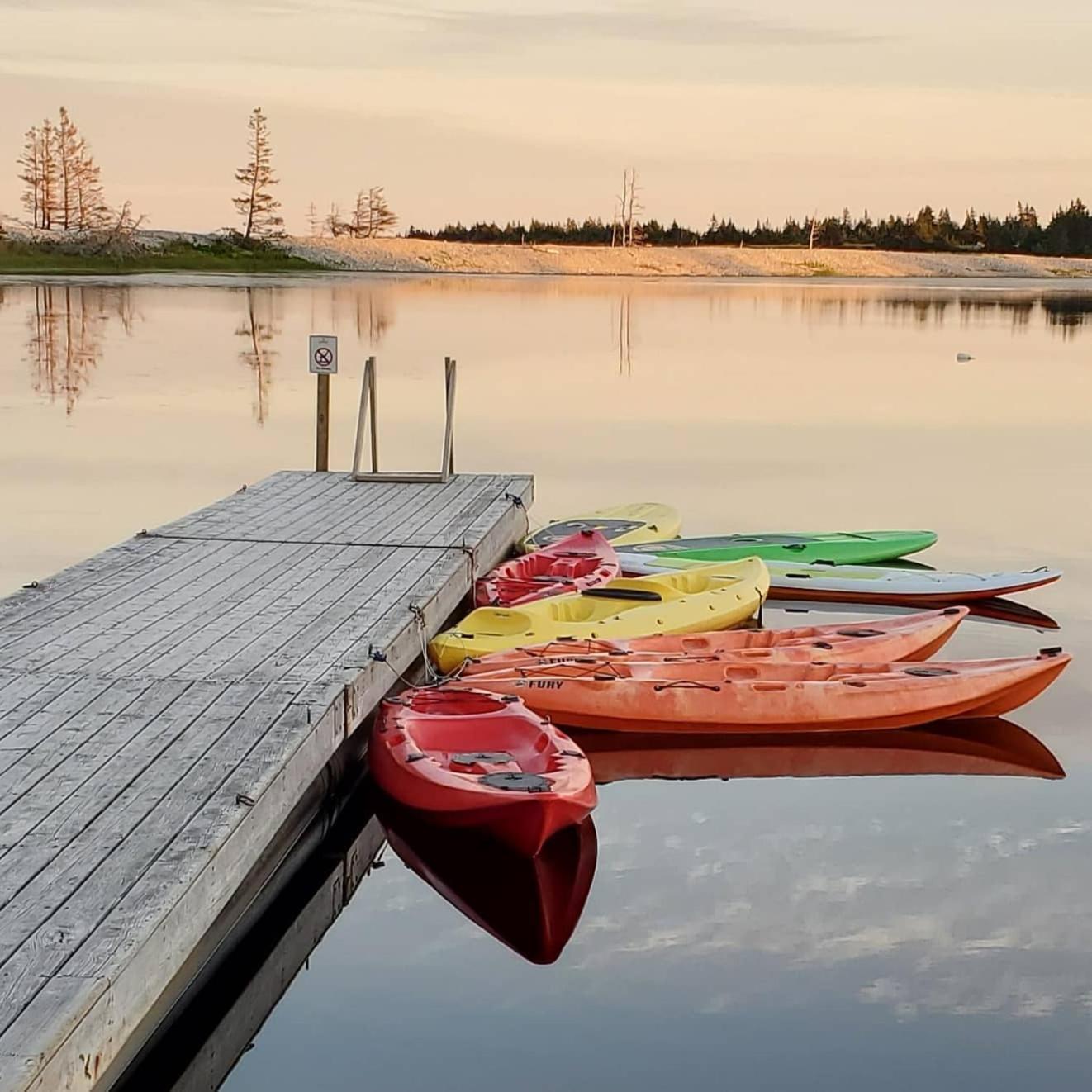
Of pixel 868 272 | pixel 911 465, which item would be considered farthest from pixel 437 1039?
pixel 868 272

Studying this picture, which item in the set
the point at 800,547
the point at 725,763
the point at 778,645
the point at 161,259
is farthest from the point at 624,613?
the point at 161,259

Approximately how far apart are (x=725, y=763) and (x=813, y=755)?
0.47 metres

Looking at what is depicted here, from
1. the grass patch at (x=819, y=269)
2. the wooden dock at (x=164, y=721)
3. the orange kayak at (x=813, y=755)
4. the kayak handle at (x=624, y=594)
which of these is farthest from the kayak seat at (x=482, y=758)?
the grass patch at (x=819, y=269)

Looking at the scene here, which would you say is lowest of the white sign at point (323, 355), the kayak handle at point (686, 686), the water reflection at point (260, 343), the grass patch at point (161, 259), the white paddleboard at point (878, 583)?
the grass patch at point (161, 259)

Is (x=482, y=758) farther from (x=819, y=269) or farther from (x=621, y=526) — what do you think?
(x=819, y=269)

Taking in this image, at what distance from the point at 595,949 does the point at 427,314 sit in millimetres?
38656

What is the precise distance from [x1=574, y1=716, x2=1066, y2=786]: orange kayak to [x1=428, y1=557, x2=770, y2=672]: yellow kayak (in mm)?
781

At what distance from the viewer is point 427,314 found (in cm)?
4378

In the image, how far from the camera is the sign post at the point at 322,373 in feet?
44.1

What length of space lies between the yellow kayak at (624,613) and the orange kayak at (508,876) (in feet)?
5.28

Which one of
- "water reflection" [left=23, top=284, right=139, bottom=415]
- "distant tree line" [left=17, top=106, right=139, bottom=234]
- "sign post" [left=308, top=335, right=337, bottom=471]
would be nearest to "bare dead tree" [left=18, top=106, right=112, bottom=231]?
"distant tree line" [left=17, top=106, right=139, bottom=234]

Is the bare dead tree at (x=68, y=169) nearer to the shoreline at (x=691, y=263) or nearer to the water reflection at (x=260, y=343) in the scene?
the shoreline at (x=691, y=263)

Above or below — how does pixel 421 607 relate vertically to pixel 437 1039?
above

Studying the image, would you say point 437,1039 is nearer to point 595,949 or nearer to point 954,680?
point 595,949
